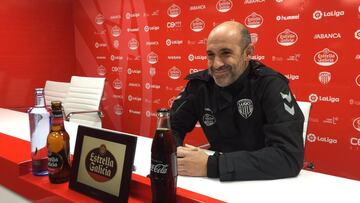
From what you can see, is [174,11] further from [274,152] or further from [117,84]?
[274,152]

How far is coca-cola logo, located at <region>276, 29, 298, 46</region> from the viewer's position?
2771 mm

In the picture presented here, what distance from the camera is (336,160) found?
2678 millimetres

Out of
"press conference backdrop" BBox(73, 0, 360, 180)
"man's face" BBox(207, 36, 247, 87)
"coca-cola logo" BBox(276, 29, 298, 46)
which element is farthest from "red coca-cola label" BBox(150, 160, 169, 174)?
"coca-cola logo" BBox(276, 29, 298, 46)

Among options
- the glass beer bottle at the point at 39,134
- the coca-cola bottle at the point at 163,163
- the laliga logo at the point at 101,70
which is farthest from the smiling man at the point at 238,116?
the laliga logo at the point at 101,70

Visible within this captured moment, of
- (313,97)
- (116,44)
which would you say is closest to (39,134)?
(313,97)

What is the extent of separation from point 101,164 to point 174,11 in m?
2.86

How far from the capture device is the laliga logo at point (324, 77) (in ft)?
8.64

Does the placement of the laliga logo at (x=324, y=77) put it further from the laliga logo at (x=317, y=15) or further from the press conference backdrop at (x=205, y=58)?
the laliga logo at (x=317, y=15)

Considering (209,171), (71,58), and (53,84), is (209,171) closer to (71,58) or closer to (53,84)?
(53,84)

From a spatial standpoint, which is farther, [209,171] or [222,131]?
[222,131]

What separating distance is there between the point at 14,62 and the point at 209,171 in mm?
3504

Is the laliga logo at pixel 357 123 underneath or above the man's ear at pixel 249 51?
underneath

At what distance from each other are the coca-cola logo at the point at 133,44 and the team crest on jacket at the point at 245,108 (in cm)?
261

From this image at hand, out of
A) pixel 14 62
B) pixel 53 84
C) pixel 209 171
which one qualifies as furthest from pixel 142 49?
pixel 209 171
